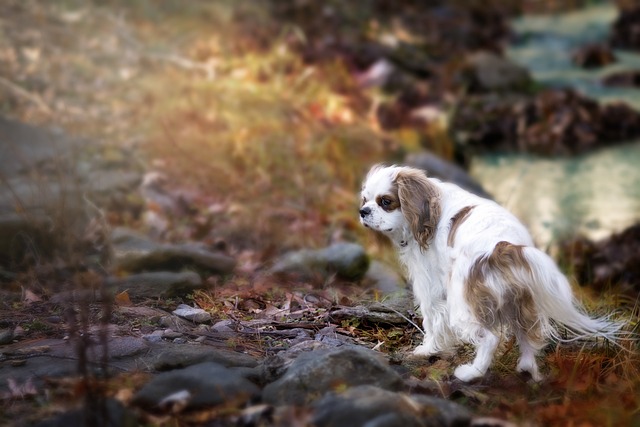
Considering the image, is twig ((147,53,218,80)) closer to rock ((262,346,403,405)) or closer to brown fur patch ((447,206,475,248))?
brown fur patch ((447,206,475,248))

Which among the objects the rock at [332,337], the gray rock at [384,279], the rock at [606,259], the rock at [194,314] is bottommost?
the rock at [606,259]

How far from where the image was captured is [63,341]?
416 centimetres

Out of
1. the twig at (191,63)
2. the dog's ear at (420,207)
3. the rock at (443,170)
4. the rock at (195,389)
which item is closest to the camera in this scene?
the rock at (195,389)

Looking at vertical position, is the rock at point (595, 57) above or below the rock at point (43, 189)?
above

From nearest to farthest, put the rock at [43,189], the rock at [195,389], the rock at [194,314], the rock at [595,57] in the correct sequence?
the rock at [195,389]
the rock at [194,314]
the rock at [43,189]
the rock at [595,57]

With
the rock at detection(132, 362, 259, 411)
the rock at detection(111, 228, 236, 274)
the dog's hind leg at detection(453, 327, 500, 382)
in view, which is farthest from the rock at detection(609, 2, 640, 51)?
the rock at detection(132, 362, 259, 411)

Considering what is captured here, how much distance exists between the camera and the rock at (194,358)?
3.75m

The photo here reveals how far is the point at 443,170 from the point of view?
30.6 feet

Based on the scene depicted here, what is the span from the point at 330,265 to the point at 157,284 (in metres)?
1.53

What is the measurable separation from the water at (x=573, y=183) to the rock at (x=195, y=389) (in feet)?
15.2

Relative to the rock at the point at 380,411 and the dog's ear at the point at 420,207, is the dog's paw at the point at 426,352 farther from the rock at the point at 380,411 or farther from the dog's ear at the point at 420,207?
the rock at the point at 380,411

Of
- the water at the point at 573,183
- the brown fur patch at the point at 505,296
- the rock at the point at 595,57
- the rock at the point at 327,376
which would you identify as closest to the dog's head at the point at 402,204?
the brown fur patch at the point at 505,296

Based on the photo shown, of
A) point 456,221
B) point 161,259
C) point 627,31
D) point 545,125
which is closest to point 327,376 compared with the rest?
point 456,221

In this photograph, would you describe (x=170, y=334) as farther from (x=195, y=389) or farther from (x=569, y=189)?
(x=569, y=189)
